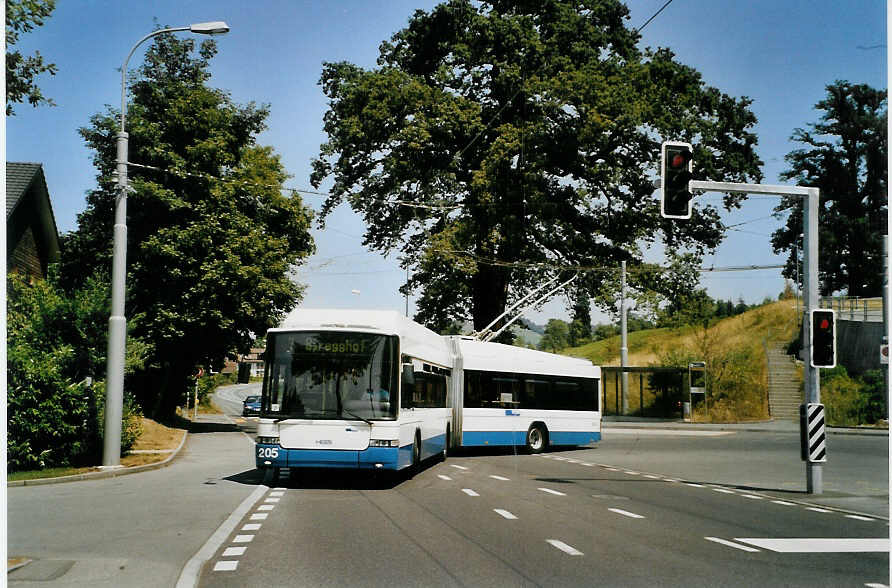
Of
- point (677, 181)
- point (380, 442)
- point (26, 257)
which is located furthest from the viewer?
point (26, 257)

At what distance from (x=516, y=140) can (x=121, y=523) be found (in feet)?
79.8

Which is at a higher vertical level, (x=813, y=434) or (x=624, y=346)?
(x=624, y=346)

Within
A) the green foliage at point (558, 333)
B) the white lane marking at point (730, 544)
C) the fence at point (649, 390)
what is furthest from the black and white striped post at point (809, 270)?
the green foliage at point (558, 333)

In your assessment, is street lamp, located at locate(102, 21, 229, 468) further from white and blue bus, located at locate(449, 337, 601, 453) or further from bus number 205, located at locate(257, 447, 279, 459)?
white and blue bus, located at locate(449, 337, 601, 453)

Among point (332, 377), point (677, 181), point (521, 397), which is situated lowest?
point (521, 397)

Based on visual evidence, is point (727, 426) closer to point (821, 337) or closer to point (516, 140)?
point (516, 140)

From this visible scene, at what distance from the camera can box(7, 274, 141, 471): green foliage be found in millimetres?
17859

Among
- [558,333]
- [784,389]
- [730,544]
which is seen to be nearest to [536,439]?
[730,544]

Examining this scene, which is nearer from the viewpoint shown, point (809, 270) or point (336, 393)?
point (336, 393)

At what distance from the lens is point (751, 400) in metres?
47.6

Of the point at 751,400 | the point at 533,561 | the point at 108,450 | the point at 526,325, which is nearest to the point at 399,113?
the point at 526,325

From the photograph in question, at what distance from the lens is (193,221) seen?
3275 centimetres

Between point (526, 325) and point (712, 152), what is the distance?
31.0ft

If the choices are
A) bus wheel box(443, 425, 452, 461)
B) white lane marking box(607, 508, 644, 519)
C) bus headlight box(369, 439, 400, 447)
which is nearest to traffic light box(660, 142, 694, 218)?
white lane marking box(607, 508, 644, 519)
